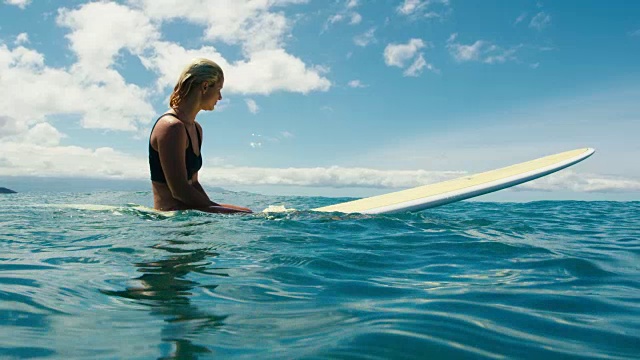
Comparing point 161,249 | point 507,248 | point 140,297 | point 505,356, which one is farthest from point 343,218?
point 505,356

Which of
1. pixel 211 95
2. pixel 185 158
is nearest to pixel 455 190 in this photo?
pixel 211 95

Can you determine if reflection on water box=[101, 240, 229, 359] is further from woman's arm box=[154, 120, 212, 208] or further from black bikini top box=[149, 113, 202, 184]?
black bikini top box=[149, 113, 202, 184]

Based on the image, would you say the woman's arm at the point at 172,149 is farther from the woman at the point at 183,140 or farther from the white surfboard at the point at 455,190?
the white surfboard at the point at 455,190

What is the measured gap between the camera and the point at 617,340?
4.89 ft

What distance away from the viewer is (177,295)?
181 centimetres

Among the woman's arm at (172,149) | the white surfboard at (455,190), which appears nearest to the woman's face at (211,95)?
the woman's arm at (172,149)

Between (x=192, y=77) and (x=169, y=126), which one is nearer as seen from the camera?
(x=169, y=126)

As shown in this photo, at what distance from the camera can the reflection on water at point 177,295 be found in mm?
1329

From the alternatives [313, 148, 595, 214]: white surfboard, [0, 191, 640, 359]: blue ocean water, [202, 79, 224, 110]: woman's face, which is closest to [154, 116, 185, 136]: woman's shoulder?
[202, 79, 224, 110]: woman's face

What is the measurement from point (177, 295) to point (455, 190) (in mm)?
4143

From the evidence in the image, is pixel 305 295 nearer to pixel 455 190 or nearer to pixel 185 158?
pixel 185 158

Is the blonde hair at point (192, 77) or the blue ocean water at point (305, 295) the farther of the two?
the blonde hair at point (192, 77)

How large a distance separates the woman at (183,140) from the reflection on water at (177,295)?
135cm

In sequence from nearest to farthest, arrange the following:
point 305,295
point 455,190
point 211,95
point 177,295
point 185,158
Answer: point 177,295
point 305,295
point 185,158
point 211,95
point 455,190
